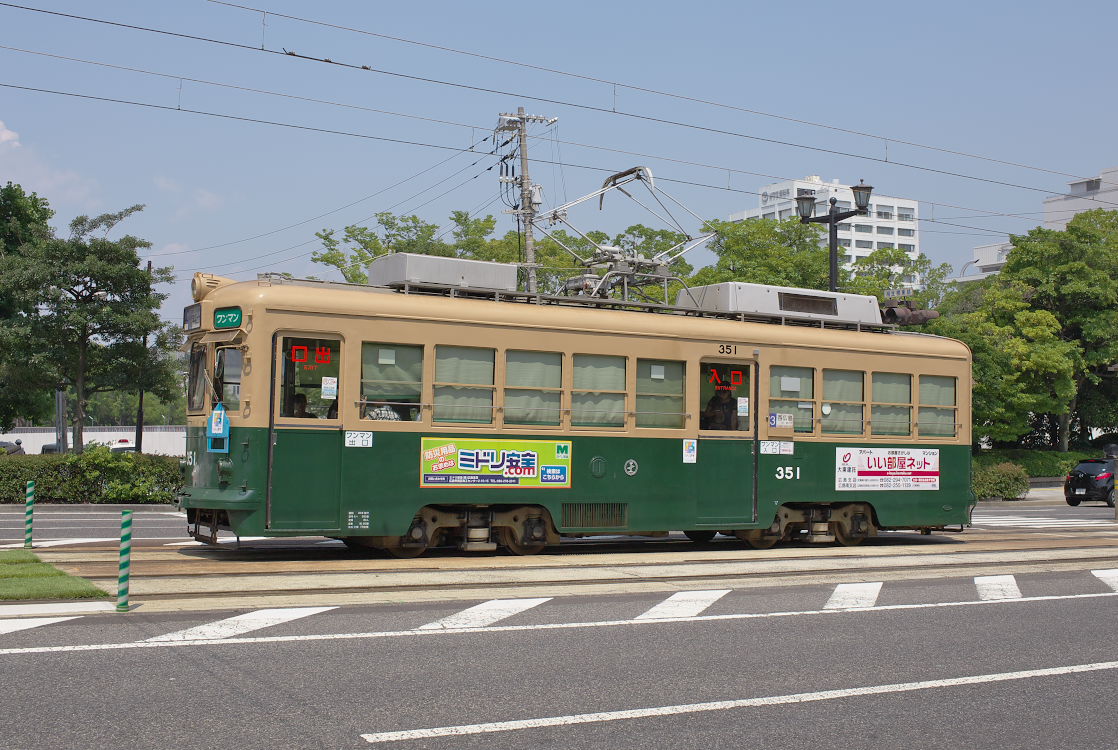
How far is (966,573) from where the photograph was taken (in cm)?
1329

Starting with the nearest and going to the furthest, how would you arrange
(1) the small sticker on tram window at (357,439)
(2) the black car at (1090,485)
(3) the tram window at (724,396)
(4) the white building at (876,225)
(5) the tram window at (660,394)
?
(1) the small sticker on tram window at (357,439) < (5) the tram window at (660,394) < (3) the tram window at (724,396) < (2) the black car at (1090,485) < (4) the white building at (876,225)

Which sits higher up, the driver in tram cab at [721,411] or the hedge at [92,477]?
the driver in tram cab at [721,411]

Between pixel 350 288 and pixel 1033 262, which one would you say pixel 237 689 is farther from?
pixel 1033 262

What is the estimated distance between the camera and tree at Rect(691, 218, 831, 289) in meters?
38.0

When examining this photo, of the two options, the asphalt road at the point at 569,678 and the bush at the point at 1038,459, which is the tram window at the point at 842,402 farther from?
the bush at the point at 1038,459

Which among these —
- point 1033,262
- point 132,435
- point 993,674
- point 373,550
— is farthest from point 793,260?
point 132,435

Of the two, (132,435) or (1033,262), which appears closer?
(1033,262)

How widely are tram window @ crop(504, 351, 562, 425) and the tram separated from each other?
24 millimetres

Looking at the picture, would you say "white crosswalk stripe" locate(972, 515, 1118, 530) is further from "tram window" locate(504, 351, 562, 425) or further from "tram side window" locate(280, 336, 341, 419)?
"tram side window" locate(280, 336, 341, 419)

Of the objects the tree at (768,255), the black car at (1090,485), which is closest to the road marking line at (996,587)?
the black car at (1090,485)

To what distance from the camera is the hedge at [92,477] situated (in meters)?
22.3

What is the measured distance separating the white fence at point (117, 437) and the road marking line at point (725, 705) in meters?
52.6

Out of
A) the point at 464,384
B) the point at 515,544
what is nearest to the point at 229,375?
the point at 464,384

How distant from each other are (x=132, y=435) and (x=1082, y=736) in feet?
238
